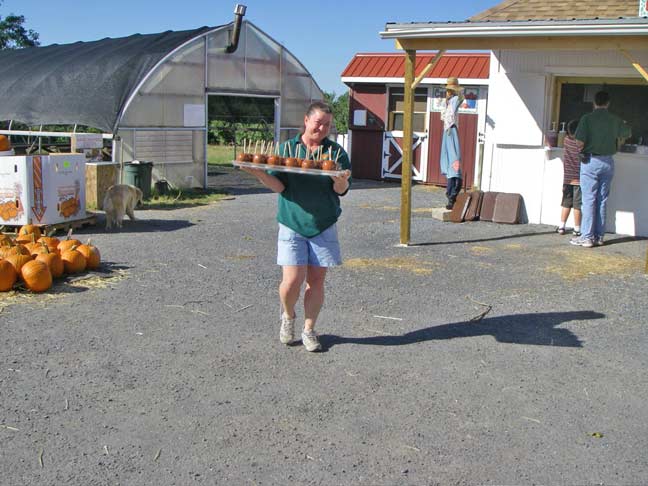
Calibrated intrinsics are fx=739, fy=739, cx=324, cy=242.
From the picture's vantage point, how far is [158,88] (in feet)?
52.4

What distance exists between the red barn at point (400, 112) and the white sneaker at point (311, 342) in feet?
41.9

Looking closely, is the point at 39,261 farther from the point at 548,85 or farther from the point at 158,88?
the point at 158,88

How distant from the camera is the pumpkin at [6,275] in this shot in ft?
23.2

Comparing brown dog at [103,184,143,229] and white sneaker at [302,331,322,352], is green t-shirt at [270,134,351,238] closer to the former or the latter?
white sneaker at [302,331,322,352]

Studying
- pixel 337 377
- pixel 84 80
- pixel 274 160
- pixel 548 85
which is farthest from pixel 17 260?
pixel 84 80

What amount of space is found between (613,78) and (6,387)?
9797 mm

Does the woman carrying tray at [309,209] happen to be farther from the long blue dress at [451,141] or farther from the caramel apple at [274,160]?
the long blue dress at [451,141]

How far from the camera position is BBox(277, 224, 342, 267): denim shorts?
5344 mm

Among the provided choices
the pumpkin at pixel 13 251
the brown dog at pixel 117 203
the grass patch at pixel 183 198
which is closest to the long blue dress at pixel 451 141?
the grass patch at pixel 183 198

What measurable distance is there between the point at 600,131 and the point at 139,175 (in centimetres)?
900

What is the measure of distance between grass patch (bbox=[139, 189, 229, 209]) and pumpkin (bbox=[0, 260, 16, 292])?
23.3 feet

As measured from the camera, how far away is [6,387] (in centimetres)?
Result: 480

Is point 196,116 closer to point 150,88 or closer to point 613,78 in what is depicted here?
point 150,88

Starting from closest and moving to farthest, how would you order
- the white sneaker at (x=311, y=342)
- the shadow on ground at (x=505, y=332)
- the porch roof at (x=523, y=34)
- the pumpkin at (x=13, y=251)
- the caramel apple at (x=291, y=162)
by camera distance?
1. the caramel apple at (x=291, y=162)
2. the white sneaker at (x=311, y=342)
3. the shadow on ground at (x=505, y=332)
4. the pumpkin at (x=13, y=251)
5. the porch roof at (x=523, y=34)
